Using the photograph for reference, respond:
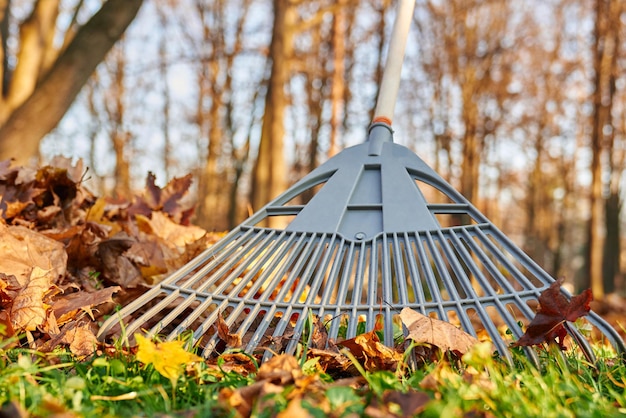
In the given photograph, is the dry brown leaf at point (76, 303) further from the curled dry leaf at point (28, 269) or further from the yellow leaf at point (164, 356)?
the yellow leaf at point (164, 356)

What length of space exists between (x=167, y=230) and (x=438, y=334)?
154 cm

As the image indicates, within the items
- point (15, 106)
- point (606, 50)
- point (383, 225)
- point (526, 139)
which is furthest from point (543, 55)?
point (383, 225)

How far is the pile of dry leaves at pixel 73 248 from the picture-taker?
4.73 ft

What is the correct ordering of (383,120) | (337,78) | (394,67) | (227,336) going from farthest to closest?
(337,78), (394,67), (383,120), (227,336)

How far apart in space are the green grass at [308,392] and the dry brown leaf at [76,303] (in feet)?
0.83

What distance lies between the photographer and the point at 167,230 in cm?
245

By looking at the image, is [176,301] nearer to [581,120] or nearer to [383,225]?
[383,225]

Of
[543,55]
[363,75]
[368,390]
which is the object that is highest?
[543,55]

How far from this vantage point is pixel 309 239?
174 cm

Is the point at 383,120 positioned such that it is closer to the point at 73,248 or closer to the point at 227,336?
the point at 227,336

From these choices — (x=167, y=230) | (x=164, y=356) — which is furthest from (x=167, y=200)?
(x=164, y=356)

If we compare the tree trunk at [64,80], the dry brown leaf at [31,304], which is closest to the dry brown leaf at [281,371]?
the dry brown leaf at [31,304]

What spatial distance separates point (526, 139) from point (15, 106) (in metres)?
17.0

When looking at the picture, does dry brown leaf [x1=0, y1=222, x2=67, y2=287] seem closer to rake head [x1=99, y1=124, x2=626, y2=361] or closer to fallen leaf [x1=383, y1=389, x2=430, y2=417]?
rake head [x1=99, y1=124, x2=626, y2=361]
